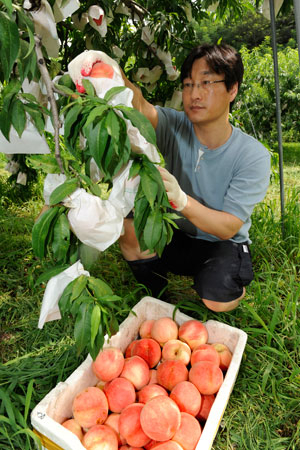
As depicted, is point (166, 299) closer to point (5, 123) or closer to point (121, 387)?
point (121, 387)

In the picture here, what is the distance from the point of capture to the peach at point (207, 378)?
1126 mm

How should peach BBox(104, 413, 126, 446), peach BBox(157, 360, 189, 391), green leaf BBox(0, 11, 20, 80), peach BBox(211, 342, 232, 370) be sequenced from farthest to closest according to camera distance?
1. peach BBox(211, 342, 232, 370)
2. peach BBox(157, 360, 189, 391)
3. peach BBox(104, 413, 126, 446)
4. green leaf BBox(0, 11, 20, 80)

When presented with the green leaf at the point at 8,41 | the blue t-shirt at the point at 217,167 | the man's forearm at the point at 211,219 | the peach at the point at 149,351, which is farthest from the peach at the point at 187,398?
the green leaf at the point at 8,41

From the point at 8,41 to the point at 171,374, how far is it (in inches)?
38.1

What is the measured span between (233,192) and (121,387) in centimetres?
80

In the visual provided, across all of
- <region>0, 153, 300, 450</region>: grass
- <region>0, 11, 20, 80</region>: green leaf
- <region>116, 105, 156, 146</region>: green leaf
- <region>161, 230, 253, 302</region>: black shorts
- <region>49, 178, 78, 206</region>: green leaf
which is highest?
<region>0, 11, 20, 80</region>: green leaf

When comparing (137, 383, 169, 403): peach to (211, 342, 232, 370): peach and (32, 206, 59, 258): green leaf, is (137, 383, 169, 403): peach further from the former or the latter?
(32, 206, 59, 258): green leaf

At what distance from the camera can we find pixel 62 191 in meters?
0.74

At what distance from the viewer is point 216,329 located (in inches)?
52.4

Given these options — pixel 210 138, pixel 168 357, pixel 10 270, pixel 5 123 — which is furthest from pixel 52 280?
pixel 10 270

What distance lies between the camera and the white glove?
43.9 inches

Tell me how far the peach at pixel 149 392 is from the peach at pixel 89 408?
0.10 meters

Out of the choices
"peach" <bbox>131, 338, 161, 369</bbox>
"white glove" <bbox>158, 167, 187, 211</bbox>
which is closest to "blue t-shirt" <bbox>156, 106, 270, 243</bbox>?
"white glove" <bbox>158, 167, 187, 211</bbox>

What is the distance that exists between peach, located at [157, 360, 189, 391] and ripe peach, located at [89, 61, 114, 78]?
845 mm
